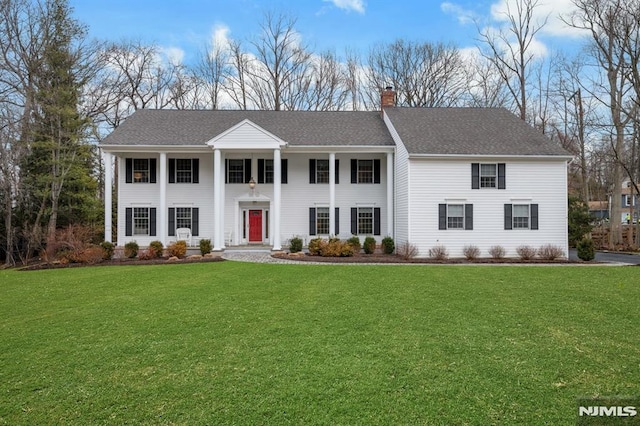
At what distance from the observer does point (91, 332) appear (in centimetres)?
588

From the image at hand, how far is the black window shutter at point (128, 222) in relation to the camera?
19000 mm

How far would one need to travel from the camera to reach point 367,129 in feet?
66.2

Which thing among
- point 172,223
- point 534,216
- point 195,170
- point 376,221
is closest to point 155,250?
point 172,223

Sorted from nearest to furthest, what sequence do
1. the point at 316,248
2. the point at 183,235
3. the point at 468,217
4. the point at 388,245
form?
the point at 316,248 < the point at 468,217 < the point at 388,245 < the point at 183,235

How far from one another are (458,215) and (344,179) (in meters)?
5.92

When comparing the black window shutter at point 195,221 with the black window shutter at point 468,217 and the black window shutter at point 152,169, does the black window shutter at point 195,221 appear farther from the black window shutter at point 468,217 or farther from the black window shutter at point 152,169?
the black window shutter at point 468,217

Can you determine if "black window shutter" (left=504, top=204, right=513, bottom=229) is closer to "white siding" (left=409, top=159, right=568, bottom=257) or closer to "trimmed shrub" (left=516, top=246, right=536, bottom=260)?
"white siding" (left=409, top=159, right=568, bottom=257)

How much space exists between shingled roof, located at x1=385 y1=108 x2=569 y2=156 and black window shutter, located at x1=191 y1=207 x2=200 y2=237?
416 inches

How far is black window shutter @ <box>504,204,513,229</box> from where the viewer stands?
654 inches

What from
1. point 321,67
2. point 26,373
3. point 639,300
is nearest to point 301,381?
point 26,373

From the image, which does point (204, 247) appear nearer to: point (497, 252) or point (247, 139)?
point (247, 139)

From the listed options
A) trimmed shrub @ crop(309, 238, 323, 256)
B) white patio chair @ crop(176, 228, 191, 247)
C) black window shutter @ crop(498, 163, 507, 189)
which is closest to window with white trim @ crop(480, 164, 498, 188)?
black window shutter @ crop(498, 163, 507, 189)

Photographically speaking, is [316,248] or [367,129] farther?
[367,129]

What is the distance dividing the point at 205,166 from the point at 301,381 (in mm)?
16999
